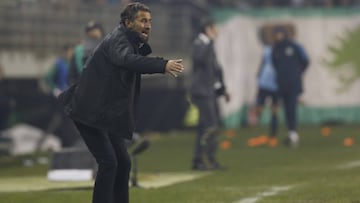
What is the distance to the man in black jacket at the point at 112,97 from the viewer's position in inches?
282

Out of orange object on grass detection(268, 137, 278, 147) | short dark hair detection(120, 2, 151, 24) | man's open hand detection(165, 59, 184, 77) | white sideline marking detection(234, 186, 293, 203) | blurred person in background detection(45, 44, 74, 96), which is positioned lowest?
orange object on grass detection(268, 137, 278, 147)

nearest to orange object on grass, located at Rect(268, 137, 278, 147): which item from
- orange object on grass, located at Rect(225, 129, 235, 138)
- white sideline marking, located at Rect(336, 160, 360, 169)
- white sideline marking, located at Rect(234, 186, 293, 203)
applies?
orange object on grass, located at Rect(225, 129, 235, 138)

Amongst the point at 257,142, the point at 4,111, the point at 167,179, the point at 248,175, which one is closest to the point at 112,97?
the point at 167,179

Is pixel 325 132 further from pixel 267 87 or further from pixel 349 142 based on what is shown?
pixel 349 142

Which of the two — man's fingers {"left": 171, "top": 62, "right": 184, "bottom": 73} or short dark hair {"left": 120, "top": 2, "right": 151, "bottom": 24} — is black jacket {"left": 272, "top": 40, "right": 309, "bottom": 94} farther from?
man's fingers {"left": 171, "top": 62, "right": 184, "bottom": 73}

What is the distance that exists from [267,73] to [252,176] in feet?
35.5

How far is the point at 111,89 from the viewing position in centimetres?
717

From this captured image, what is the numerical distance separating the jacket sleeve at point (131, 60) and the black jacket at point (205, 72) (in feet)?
19.8

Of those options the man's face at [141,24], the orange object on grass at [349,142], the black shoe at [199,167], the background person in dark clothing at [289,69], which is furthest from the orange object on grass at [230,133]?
the man's face at [141,24]

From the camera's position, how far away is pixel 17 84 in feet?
72.6

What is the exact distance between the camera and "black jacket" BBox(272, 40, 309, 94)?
18047 millimetres

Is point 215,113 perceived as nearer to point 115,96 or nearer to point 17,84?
point 115,96

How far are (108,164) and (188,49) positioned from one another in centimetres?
1576

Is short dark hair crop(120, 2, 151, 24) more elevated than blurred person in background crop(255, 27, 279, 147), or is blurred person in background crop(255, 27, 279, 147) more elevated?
short dark hair crop(120, 2, 151, 24)
